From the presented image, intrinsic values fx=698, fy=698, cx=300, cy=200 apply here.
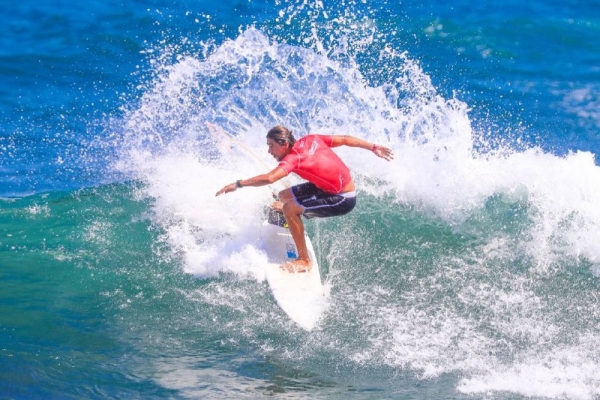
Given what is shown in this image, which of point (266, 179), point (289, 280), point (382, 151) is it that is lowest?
point (289, 280)

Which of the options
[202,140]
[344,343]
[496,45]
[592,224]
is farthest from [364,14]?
[344,343]

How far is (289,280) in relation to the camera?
305 inches

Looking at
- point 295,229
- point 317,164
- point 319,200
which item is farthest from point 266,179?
point 295,229

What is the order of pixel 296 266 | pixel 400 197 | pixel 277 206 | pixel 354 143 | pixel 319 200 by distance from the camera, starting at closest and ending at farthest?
pixel 319 200
pixel 354 143
pixel 296 266
pixel 277 206
pixel 400 197

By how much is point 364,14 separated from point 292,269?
350 inches

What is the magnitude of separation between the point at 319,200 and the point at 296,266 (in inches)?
32.7

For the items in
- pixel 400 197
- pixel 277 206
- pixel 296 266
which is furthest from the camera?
pixel 400 197

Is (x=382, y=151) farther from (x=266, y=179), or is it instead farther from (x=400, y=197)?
(x=400, y=197)

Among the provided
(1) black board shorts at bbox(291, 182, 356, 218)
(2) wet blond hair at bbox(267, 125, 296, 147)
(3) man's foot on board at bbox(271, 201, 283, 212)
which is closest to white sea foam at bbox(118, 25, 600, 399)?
(3) man's foot on board at bbox(271, 201, 283, 212)

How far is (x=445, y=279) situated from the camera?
311 inches

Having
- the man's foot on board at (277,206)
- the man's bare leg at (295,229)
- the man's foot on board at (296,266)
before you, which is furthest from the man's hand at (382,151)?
the man's foot on board at (296,266)

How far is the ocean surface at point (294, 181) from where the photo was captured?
6523 millimetres

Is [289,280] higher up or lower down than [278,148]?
lower down

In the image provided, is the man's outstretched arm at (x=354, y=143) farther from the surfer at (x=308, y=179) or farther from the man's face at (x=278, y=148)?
the man's face at (x=278, y=148)
